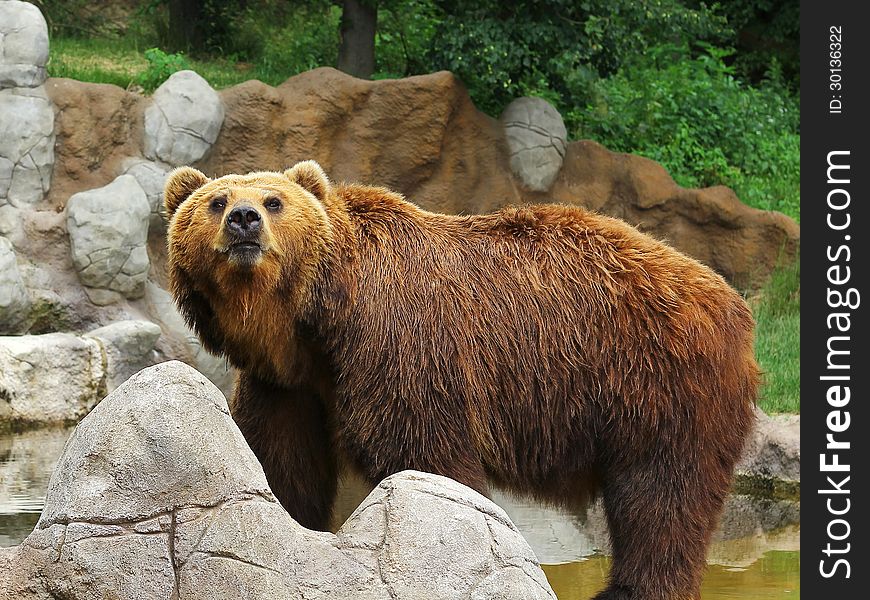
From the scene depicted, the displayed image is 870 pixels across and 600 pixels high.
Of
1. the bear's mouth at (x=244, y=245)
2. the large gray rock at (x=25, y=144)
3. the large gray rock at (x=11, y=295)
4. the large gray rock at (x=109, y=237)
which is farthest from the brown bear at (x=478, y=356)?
the large gray rock at (x=25, y=144)

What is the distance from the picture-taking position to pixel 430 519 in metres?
4.26

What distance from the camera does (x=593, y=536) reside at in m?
7.75

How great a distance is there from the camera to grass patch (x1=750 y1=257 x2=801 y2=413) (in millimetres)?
9438

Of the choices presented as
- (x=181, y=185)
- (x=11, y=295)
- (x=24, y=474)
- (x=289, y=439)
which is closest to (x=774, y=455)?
(x=289, y=439)

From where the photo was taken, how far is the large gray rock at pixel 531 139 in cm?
1316

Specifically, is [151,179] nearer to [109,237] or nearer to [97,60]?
[109,237]

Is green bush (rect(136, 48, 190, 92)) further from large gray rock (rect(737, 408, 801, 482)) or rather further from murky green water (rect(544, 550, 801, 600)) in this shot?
murky green water (rect(544, 550, 801, 600))

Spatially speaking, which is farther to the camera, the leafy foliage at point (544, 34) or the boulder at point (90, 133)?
the leafy foliage at point (544, 34)

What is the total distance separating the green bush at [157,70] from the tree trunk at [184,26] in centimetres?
265

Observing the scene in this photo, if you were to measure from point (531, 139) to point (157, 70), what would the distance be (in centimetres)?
388

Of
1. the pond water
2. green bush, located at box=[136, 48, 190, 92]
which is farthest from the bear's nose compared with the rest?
green bush, located at box=[136, 48, 190, 92]

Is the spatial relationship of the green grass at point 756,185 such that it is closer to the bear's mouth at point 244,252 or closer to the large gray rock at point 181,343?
the large gray rock at point 181,343

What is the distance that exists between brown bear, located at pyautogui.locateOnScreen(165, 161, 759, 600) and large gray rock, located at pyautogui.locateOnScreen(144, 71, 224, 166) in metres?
6.71

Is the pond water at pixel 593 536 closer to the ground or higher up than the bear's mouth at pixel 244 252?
closer to the ground
